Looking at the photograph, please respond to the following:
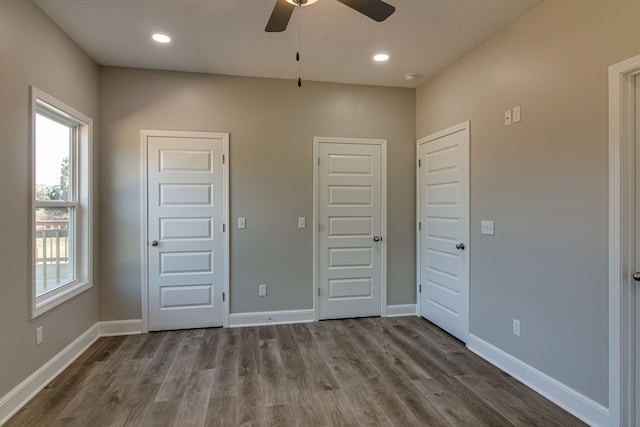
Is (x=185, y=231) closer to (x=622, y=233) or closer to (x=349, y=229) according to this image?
(x=349, y=229)

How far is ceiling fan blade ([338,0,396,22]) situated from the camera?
170 centimetres

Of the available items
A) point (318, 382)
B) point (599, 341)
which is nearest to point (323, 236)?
point (318, 382)

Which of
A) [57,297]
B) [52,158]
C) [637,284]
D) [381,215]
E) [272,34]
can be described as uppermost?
[272,34]

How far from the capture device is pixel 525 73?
2.43 metres

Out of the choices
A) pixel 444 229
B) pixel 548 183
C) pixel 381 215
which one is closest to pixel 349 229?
pixel 381 215

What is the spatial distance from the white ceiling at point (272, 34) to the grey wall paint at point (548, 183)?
374mm

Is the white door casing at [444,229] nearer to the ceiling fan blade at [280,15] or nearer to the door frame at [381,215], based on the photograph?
the door frame at [381,215]

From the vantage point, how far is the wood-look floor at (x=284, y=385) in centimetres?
203

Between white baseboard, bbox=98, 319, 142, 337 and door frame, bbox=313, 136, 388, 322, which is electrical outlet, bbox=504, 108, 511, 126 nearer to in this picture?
door frame, bbox=313, 136, 388, 322

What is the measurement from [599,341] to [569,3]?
6.96 feet

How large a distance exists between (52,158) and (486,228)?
12.3 feet

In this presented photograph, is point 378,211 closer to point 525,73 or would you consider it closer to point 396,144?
point 396,144

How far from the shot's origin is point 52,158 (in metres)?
2.73

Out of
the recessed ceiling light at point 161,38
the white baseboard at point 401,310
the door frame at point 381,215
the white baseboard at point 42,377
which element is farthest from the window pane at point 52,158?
the white baseboard at point 401,310
